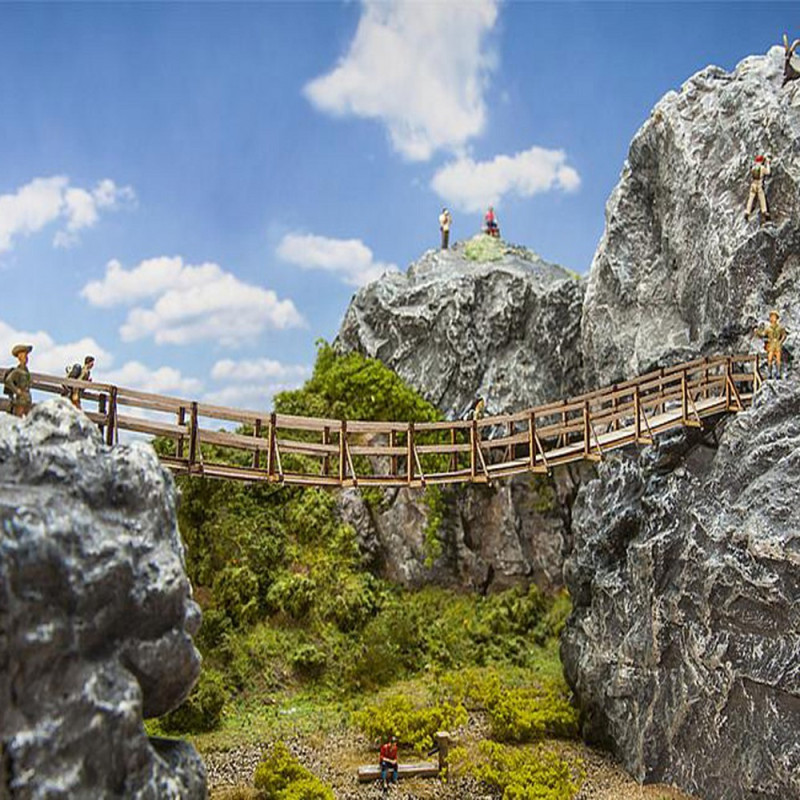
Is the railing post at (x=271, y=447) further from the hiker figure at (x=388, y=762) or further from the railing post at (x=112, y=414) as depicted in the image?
the hiker figure at (x=388, y=762)

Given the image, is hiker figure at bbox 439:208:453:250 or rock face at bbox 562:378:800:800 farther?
hiker figure at bbox 439:208:453:250

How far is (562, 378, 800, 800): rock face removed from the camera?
13.5 meters

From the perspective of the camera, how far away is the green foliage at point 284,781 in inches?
525

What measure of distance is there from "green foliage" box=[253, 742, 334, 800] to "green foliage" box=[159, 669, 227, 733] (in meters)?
2.89

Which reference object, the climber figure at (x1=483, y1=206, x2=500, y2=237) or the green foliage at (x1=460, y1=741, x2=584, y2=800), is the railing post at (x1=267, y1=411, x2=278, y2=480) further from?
the climber figure at (x1=483, y1=206, x2=500, y2=237)

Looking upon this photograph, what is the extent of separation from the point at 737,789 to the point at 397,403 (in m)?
13.7

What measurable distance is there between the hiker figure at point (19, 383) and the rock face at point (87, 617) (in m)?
2.43

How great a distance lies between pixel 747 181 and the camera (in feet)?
63.5

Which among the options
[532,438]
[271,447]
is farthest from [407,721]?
[271,447]

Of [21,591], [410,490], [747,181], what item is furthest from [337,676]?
[747,181]

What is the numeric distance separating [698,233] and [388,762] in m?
14.2

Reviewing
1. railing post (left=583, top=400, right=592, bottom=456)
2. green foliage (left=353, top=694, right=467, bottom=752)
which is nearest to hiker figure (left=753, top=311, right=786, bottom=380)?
railing post (left=583, top=400, right=592, bottom=456)

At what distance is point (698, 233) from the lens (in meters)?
20.2

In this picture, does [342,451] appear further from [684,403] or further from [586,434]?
[684,403]
